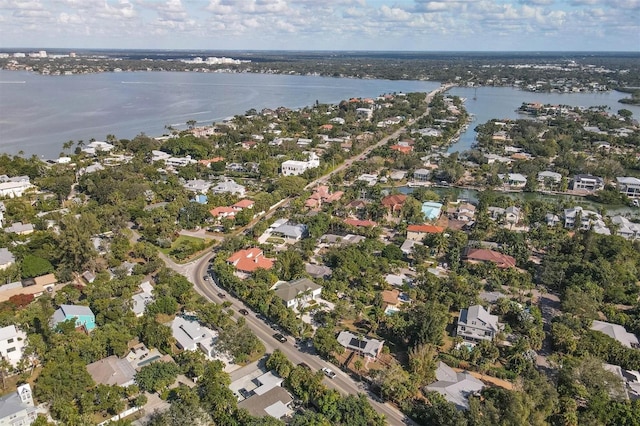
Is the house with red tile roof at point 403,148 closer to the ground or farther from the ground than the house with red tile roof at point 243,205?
farther from the ground

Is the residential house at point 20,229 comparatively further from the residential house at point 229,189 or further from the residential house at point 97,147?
the residential house at point 97,147

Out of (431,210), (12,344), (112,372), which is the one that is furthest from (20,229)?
(431,210)

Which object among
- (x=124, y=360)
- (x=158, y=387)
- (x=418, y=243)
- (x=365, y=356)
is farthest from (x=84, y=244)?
(x=418, y=243)

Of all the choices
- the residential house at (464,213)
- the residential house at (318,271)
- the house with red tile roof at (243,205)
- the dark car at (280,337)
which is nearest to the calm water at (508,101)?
the residential house at (464,213)

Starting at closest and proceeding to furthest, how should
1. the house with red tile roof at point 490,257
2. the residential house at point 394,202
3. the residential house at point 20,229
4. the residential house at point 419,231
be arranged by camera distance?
the house with red tile roof at point 490,257 → the residential house at point 20,229 → the residential house at point 419,231 → the residential house at point 394,202

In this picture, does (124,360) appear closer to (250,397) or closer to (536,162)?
(250,397)

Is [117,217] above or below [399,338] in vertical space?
above

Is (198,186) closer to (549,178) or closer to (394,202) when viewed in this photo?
(394,202)
